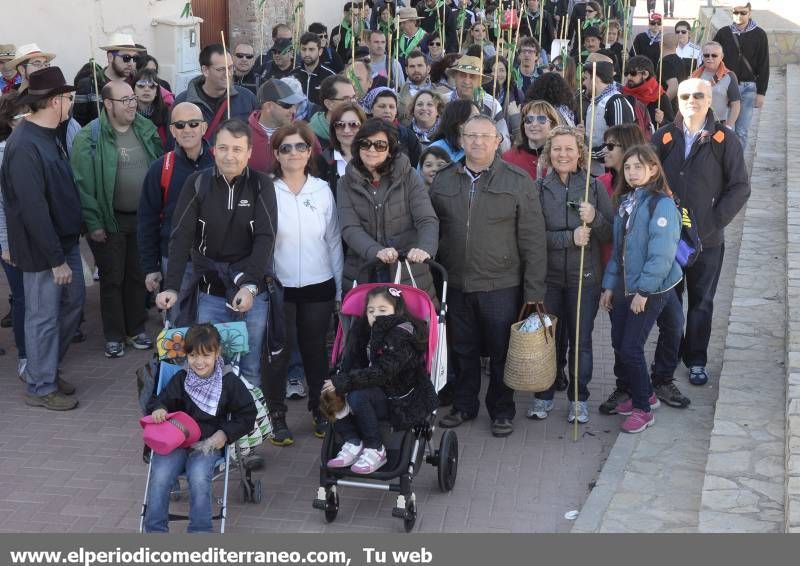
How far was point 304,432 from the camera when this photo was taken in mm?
7059

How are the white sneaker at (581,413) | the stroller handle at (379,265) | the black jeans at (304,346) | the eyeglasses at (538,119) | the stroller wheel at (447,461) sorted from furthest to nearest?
1. the eyeglasses at (538,119)
2. the white sneaker at (581,413)
3. the black jeans at (304,346)
4. the stroller handle at (379,265)
5. the stroller wheel at (447,461)

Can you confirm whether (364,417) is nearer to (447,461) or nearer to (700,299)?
(447,461)

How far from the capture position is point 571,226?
22.5 feet

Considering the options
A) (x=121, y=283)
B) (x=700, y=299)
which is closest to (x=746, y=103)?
(x=700, y=299)

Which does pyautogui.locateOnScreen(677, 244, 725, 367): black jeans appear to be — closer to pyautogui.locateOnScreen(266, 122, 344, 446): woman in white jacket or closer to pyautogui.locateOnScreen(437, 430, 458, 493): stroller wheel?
pyautogui.locateOnScreen(437, 430, 458, 493): stroller wheel

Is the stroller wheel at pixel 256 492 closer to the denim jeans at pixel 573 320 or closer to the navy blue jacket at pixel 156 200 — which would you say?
the navy blue jacket at pixel 156 200

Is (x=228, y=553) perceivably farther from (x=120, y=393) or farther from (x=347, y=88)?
(x=347, y=88)

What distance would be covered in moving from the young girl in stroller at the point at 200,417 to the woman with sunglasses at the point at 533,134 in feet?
8.92

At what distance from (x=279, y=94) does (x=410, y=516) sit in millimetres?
3182

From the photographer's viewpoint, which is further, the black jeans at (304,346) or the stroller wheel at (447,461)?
the black jeans at (304,346)

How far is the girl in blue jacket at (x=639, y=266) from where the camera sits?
21.5 ft

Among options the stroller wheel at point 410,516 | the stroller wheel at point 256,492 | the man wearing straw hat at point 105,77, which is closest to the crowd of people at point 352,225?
the stroller wheel at point 410,516

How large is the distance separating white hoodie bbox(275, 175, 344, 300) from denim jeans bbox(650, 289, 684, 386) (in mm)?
1997

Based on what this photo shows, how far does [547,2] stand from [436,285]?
498 inches
